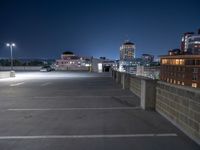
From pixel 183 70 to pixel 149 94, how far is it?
154320 mm

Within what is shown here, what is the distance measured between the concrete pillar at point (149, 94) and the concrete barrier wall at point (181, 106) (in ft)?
1.82

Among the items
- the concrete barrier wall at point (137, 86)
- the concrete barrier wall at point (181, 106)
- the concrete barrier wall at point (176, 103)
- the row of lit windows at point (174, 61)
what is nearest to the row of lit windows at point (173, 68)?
the row of lit windows at point (174, 61)

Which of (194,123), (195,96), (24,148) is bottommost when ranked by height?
(24,148)

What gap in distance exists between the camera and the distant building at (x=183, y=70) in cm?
15000

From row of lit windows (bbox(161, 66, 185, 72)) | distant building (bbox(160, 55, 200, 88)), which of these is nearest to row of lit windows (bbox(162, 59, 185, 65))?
distant building (bbox(160, 55, 200, 88))

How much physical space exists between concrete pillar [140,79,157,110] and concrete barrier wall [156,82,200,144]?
55 cm

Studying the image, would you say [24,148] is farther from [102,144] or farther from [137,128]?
[137,128]

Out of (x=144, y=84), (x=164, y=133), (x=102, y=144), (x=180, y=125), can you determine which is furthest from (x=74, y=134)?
(x=144, y=84)

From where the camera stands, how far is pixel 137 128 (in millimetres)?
9047

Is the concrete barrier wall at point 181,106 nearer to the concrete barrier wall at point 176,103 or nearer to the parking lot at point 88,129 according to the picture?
the concrete barrier wall at point 176,103

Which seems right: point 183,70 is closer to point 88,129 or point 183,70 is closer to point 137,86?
point 137,86

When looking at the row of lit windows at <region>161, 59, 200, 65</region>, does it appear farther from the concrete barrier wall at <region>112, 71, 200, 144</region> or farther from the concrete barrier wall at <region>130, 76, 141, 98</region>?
the concrete barrier wall at <region>112, 71, 200, 144</region>

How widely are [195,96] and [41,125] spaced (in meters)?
4.93

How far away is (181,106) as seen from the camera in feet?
28.6
